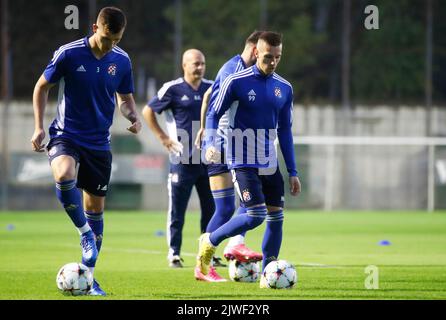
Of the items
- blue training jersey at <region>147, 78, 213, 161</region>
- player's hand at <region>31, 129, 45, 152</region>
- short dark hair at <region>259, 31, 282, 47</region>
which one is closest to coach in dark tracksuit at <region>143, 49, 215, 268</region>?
blue training jersey at <region>147, 78, 213, 161</region>

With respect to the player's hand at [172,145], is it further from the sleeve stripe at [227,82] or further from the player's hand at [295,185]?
the player's hand at [295,185]

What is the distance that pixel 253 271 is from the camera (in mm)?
10680

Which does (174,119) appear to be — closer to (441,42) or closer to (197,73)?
(197,73)

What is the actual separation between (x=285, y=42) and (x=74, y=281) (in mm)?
31632

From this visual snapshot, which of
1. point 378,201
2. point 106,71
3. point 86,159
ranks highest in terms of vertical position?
point 106,71

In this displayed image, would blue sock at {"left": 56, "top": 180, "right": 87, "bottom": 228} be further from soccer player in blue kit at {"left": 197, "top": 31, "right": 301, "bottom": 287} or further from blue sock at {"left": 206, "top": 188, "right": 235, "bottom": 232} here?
blue sock at {"left": 206, "top": 188, "right": 235, "bottom": 232}

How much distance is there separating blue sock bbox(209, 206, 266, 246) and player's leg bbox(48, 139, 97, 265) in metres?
1.43

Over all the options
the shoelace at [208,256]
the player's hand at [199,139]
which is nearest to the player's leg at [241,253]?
the shoelace at [208,256]

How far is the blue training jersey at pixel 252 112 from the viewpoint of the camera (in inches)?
397

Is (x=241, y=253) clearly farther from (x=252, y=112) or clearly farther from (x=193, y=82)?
(x=193, y=82)


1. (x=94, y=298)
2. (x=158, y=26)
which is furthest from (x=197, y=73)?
(x=158, y=26)
